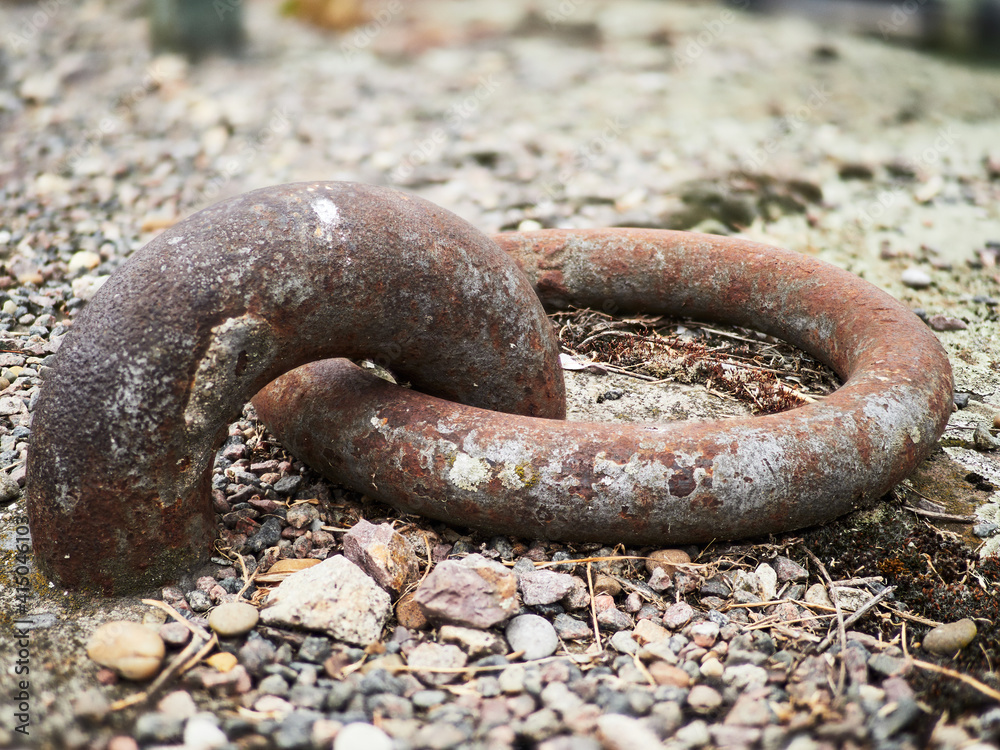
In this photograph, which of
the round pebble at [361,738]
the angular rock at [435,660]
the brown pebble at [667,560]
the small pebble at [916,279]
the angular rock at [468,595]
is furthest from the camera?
the small pebble at [916,279]

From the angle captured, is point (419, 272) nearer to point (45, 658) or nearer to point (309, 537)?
point (309, 537)

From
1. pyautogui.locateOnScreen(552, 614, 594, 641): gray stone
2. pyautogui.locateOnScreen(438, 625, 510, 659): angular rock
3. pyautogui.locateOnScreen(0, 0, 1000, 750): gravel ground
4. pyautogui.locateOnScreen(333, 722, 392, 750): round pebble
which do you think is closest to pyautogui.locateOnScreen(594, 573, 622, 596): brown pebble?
pyautogui.locateOnScreen(0, 0, 1000, 750): gravel ground

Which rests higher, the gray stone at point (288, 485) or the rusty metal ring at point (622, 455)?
the rusty metal ring at point (622, 455)

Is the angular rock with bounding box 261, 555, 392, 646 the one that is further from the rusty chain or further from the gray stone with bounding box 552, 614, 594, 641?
the gray stone with bounding box 552, 614, 594, 641

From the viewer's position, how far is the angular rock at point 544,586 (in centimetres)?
253

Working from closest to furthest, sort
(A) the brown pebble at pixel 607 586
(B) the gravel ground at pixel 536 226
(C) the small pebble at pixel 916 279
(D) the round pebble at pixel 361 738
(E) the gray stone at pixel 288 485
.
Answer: (D) the round pebble at pixel 361 738 → (B) the gravel ground at pixel 536 226 → (A) the brown pebble at pixel 607 586 → (E) the gray stone at pixel 288 485 → (C) the small pebble at pixel 916 279

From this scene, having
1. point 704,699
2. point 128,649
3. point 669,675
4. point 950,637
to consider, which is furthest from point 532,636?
point 950,637

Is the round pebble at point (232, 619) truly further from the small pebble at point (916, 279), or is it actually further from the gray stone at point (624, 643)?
the small pebble at point (916, 279)

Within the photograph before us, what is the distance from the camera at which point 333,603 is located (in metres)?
2.37

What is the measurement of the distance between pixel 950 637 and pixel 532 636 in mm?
1220

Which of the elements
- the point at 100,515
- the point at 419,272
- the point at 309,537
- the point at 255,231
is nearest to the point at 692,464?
the point at 419,272

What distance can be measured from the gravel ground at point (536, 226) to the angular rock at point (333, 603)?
0.02 metres

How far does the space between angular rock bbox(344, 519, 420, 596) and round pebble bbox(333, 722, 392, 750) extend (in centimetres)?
58

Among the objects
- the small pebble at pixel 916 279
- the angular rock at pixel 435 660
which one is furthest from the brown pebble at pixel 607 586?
the small pebble at pixel 916 279
